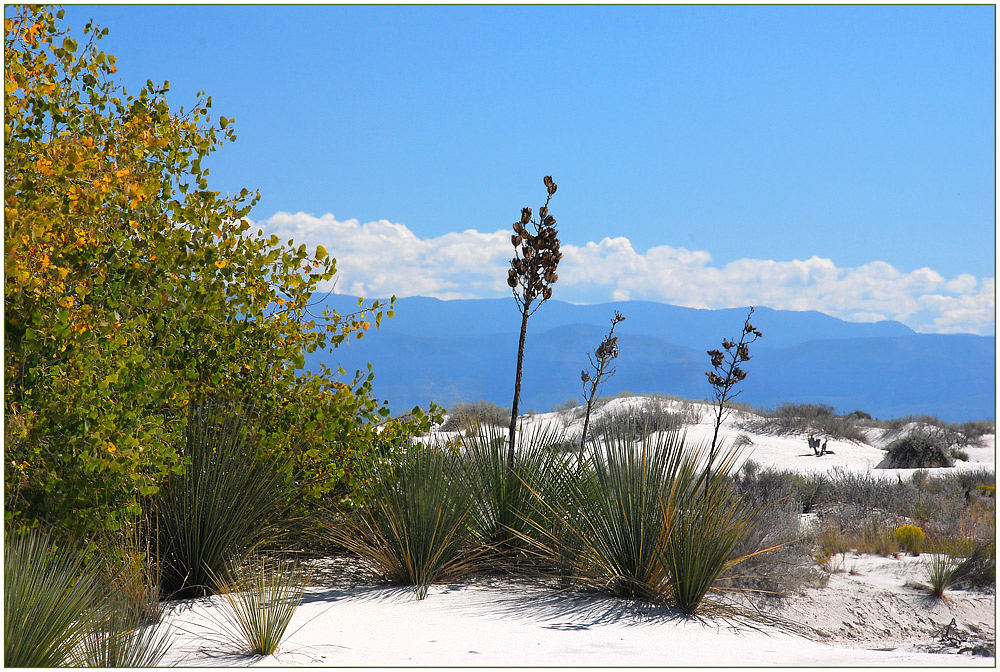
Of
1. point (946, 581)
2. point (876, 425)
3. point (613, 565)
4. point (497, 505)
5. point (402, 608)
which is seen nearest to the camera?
point (402, 608)

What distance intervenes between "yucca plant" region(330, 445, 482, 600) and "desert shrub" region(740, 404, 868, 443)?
58.4 feet

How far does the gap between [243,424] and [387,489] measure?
46.5 inches

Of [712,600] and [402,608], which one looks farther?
[712,600]

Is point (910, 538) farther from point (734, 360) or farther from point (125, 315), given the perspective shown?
point (125, 315)

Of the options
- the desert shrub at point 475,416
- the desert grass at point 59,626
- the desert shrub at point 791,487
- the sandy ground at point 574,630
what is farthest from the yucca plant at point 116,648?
the desert shrub at point 791,487

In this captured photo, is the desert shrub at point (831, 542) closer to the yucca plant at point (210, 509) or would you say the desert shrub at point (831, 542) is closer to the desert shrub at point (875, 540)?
the desert shrub at point (875, 540)

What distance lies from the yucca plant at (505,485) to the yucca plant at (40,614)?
2964mm

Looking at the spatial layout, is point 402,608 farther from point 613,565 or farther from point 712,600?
point 712,600

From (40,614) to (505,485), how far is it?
11.4 feet

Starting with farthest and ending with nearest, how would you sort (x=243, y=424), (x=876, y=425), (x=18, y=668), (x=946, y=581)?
(x=876, y=425)
(x=946, y=581)
(x=243, y=424)
(x=18, y=668)

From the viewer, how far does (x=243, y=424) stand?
218 inches

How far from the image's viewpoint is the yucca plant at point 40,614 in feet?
10.2

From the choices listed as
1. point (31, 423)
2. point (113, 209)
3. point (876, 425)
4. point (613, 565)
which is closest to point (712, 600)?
point (613, 565)

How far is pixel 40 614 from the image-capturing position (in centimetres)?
318
